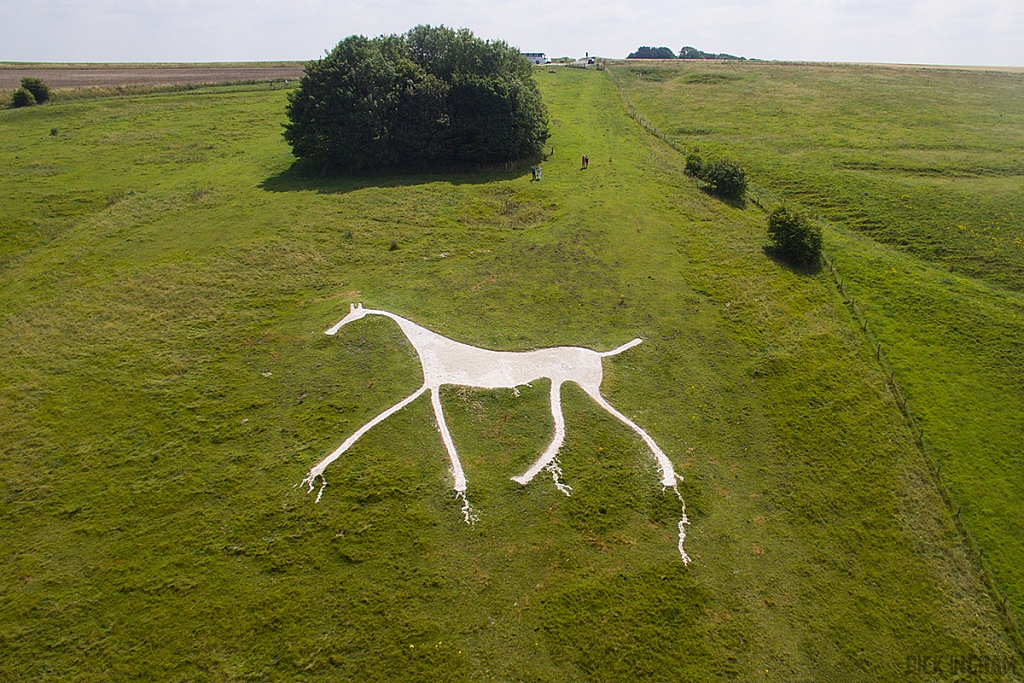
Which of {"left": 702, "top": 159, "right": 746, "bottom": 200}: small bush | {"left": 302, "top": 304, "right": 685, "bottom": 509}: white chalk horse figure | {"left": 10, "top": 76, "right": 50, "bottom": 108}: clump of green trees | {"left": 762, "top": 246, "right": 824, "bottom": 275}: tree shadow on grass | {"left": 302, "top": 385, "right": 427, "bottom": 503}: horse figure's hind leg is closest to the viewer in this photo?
{"left": 302, "top": 385, "right": 427, "bottom": 503}: horse figure's hind leg

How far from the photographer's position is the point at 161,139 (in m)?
58.8

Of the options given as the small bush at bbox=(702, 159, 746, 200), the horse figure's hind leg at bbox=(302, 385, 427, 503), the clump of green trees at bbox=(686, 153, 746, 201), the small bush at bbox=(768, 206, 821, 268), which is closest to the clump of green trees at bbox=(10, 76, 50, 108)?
the horse figure's hind leg at bbox=(302, 385, 427, 503)

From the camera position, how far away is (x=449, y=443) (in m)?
21.4

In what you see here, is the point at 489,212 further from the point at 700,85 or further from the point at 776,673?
the point at 700,85

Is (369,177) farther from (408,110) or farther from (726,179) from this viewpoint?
(726,179)

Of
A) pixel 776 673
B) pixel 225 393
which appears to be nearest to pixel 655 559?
pixel 776 673

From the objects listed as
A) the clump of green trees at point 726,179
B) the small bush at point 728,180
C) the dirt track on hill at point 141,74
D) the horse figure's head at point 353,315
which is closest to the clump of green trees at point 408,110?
the clump of green trees at point 726,179

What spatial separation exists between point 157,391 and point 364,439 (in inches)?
409

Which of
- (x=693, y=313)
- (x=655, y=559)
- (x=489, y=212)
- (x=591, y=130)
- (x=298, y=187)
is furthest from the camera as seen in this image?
(x=591, y=130)

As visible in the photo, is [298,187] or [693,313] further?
A: [298,187]

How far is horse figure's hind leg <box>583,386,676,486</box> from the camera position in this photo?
20.5 metres

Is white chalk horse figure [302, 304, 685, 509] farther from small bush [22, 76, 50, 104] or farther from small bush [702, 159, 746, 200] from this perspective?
small bush [22, 76, 50, 104]

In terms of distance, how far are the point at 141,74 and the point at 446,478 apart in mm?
113807

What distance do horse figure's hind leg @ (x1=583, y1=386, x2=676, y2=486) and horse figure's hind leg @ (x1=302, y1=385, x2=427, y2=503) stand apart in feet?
25.5
